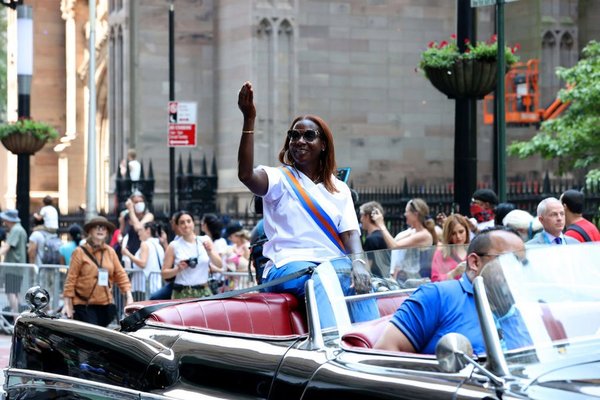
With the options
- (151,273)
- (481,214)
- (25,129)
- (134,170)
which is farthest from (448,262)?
(134,170)

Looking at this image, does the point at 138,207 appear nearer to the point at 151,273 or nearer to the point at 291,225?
the point at 151,273

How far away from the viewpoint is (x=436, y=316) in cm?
504

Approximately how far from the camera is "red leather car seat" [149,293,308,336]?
6176mm

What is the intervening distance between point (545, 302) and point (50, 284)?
41.8ft

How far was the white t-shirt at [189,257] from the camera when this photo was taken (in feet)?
41.9

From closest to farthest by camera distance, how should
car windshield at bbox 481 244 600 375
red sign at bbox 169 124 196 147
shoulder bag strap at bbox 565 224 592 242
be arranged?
car windshield at bbox 481 244 600 375, shoulder bag strap at bbox 565 224 592 242, red sign at bbox 169 124 196 147

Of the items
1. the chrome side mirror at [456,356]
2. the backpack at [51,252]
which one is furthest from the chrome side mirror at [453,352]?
the backpack at [51,252]

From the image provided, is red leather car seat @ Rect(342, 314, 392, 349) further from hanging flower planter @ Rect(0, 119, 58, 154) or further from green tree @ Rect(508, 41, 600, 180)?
hanging flower planter @ Rect(0, 119, 58, 154)

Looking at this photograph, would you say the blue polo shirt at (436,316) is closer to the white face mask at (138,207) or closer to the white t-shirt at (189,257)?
the white t-shirt at (189,257)

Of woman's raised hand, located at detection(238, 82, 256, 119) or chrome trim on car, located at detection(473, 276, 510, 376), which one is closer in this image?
chrome trim on car, located at detection(473, 276, 510, 376)

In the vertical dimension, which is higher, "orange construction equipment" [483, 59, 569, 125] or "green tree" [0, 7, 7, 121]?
"green tree" [0, 7, 7, 121]

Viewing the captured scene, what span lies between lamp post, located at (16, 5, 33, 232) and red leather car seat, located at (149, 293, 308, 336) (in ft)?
47.4

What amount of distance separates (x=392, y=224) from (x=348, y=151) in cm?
590

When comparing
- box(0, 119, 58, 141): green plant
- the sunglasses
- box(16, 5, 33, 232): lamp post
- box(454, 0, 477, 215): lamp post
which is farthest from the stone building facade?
the sunglasses
